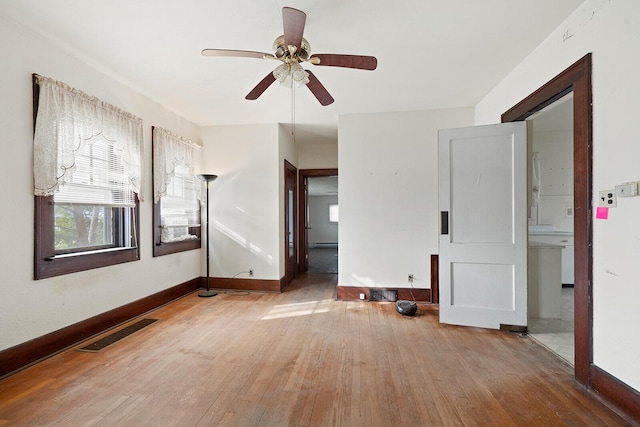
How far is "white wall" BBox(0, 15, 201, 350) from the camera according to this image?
6.91ft

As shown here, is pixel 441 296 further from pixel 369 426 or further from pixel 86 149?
pixel 86 149

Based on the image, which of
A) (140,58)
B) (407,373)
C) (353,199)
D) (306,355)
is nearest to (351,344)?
(306,355)

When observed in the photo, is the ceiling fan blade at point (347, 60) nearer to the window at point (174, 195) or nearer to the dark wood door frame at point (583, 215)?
the dark wood door frame at point (583, 215)

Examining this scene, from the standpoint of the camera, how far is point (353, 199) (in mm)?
4055

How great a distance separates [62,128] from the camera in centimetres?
246

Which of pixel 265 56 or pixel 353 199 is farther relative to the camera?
pixel 353 199

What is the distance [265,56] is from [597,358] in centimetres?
299

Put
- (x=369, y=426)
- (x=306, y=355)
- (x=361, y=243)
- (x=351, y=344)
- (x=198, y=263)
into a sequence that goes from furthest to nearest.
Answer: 1. (x=198, y=263)
2. (x=361, y=243)
3. (x=351, y=344)
4. (x=306, y=355)
5. (x=369, y=426)

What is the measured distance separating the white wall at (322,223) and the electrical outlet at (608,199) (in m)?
10.3

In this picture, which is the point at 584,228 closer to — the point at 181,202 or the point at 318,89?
the point at 318,89

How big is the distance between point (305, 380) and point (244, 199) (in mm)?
3035

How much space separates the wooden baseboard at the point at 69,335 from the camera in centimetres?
212

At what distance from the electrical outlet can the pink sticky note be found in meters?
0.02

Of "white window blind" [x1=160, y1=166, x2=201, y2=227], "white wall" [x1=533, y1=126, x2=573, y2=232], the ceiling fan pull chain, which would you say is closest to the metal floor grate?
"white window blind" [x1=160, y1=166, x2=201, y2=227]
